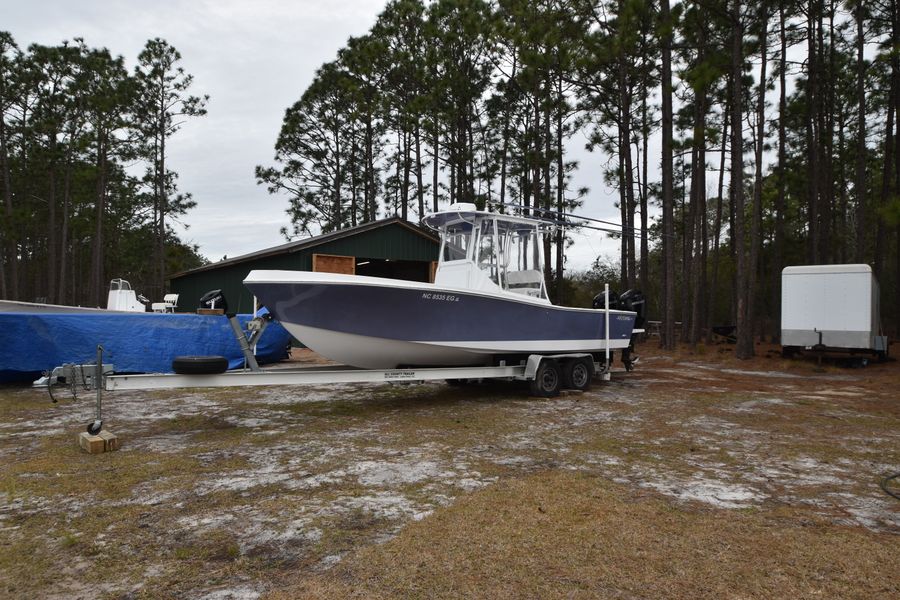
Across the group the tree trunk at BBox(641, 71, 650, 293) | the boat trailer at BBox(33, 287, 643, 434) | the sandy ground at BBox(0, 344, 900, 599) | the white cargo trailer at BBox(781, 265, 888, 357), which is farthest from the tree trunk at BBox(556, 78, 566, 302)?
the sandy ground at BBox(0, 344, 900, 599)

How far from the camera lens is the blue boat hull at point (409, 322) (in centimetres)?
621

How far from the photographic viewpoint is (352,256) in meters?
16.4

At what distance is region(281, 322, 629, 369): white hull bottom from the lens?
6.48 meters

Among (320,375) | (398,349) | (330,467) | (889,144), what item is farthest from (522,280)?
(889,144)

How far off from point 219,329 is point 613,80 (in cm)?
1544

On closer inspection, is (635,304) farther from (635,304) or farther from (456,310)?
(456,310)

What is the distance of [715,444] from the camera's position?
536cm

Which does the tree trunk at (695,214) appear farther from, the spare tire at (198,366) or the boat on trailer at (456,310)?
the spare tire at (198,366)

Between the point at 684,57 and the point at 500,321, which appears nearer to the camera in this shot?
the point at 500,321

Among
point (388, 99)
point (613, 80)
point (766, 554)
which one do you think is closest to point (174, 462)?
point (766, 554)

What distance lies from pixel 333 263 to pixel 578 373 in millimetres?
9242

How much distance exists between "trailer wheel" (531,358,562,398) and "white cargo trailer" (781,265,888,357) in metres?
7.53

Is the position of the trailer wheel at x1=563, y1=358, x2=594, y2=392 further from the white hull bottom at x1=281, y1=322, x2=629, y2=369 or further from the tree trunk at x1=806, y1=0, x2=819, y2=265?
the tree trunk at x1=806, y1=0, x2=819, y2=265

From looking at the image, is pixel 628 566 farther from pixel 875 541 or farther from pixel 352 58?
pixel 352 58
